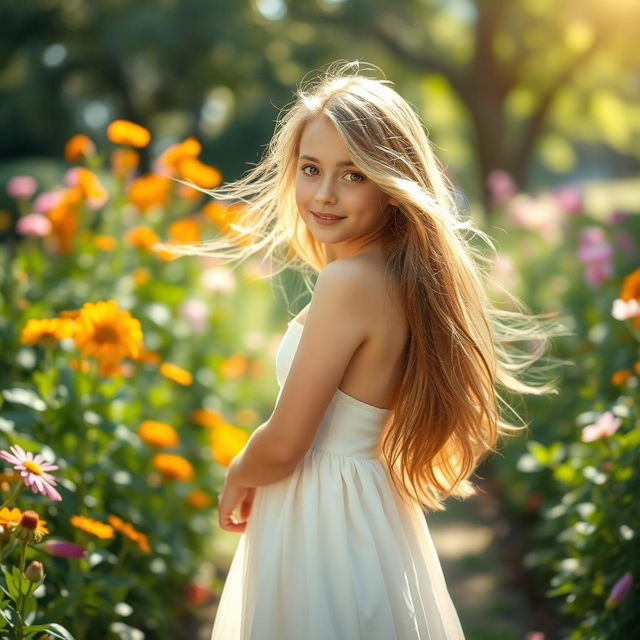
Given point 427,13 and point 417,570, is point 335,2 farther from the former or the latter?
point 417,570

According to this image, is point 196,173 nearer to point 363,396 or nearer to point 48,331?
point 48,331

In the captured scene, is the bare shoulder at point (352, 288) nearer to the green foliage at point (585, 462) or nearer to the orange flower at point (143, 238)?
the green foliage at point (585, 462)

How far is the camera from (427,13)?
637 inches

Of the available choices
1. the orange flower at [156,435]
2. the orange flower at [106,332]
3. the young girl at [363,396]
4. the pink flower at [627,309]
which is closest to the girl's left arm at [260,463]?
the young girl at [363,396]

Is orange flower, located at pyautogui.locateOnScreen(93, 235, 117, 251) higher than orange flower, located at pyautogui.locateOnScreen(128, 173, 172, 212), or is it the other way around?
orange flower, located at pyautogui.locateOnScreen(128, 173, 172, 212)

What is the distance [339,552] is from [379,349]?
43 cm

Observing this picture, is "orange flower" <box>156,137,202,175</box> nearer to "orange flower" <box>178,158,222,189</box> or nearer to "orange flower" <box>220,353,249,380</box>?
"orange flower" <box>178,158,222,189</box>

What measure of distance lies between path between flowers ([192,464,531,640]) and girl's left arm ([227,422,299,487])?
5.30ft

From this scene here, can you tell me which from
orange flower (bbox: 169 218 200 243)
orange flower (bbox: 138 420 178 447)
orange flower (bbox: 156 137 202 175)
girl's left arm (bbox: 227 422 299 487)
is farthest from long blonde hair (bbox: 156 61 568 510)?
orange flower (bbox: 169 218 200 243)

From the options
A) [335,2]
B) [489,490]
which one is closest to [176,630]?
[489,490]

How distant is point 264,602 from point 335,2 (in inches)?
590

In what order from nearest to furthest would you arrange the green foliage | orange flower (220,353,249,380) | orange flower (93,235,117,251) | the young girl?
1. the young girl
2. the green foliage
3. orange flower (93,235,117,251)
4. orange flower (220,353,249,380)

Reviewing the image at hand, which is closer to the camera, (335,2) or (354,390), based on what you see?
(354,390)

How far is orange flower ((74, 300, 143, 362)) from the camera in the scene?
2.52m
